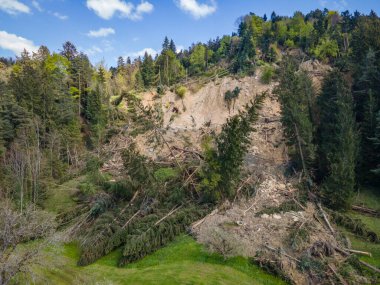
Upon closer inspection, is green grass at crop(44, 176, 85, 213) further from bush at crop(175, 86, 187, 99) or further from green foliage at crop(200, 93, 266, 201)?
bush at crop(175, 86, 187, 99)

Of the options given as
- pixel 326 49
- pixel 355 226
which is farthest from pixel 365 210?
pixel 326 49

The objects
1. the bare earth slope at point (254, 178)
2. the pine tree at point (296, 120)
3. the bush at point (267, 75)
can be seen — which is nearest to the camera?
the bare earth slope at point (254, 178)

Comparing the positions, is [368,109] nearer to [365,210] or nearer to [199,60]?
[365,210]

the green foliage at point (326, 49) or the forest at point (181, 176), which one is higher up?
the green foliage at point (326, 49)

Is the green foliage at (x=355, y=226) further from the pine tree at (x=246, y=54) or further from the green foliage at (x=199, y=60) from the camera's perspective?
the green foliage at (x=199, y=60)

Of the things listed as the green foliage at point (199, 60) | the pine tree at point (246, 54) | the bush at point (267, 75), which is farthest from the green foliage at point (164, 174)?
the green foliage at point (199, 60)
